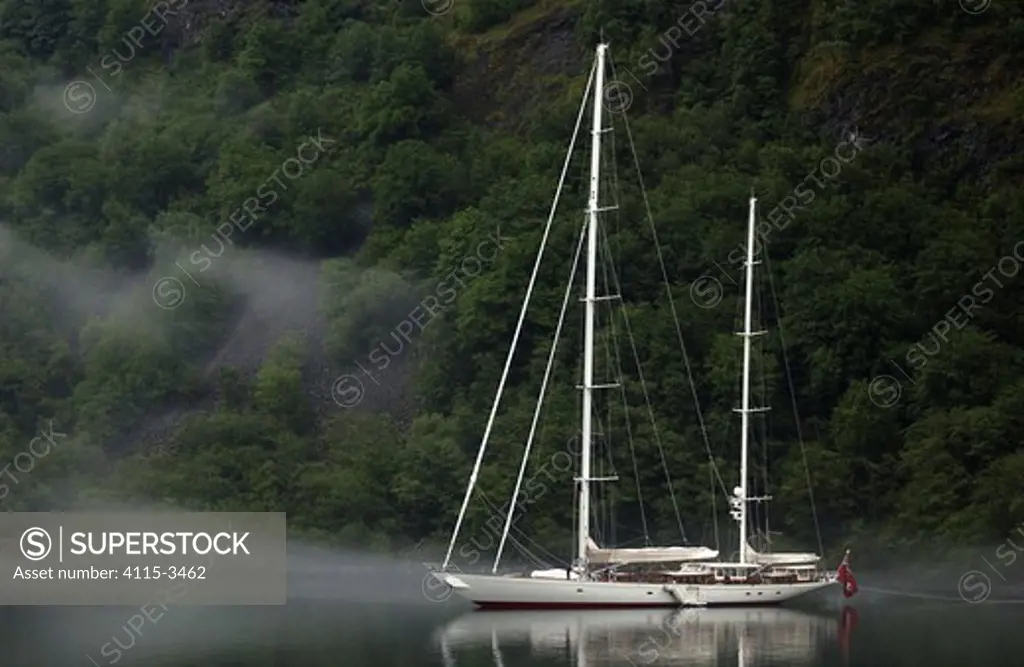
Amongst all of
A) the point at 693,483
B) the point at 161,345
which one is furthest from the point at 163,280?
the point at 693,483

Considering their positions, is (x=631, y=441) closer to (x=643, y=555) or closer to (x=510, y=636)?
(x=643, y=555)

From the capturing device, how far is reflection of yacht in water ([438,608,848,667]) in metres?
71.6

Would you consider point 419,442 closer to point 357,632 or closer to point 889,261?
point 889,261

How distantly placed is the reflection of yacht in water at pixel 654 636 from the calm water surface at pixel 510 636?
6 centimetres

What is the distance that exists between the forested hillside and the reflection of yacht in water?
16.8m

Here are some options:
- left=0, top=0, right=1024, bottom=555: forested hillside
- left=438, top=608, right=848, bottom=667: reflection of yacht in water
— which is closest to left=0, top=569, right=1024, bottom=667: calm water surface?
left=438, top=608, right=848, bottom=667: reflection of yacht in water

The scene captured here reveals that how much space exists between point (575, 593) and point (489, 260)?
38229 mm

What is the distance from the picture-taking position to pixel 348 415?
11475cm

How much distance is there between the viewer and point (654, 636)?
253ft

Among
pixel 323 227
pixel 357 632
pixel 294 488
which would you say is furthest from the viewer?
pixel 323 227

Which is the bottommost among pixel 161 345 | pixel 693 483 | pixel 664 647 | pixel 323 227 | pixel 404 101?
pixel 664 647

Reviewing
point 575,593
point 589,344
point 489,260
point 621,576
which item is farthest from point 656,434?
point 575,593

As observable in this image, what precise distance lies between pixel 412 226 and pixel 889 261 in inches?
1027

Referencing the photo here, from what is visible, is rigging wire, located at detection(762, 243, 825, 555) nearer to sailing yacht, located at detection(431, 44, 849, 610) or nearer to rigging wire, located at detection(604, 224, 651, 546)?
rigging wire, located at detection(604, 224, 651, 546)
